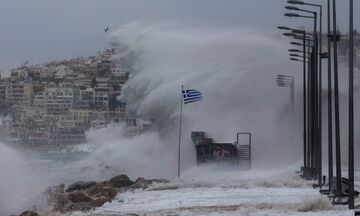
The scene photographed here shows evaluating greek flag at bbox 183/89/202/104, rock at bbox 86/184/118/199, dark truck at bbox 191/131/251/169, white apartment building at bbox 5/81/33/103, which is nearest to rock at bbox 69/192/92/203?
rock at bbox 86/184/118/199

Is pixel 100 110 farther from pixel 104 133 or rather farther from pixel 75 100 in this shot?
pixel 104 133

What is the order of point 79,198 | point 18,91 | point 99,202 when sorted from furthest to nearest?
1. point 18,91
2. point 79,198
3. point 99,202

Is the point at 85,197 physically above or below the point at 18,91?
below

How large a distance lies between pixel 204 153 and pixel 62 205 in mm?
16571

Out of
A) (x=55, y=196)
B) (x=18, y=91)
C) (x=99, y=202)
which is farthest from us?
(x=18, y=91)

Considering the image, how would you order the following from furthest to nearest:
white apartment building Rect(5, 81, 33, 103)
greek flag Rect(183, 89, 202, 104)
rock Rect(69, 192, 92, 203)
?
white apartment building Rect(5, 81, 33, 103) → greek flag Rect(183, 89, 202, 104) → rock Rect(69, 192, 92, 203)

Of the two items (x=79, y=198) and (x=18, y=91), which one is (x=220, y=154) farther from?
(x=18, y=91)

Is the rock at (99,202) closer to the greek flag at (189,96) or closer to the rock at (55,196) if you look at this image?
the rock at (55,196)

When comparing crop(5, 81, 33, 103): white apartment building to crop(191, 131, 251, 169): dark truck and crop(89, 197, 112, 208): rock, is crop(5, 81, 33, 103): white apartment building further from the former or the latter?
crop(89, 197, 112, 208): rock

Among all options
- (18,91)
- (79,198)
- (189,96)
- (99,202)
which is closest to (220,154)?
(189,96)

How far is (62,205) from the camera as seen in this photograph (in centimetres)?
2283

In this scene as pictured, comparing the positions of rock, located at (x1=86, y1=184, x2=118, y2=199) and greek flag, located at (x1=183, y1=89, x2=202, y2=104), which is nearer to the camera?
rock, located at (x1=86, y1=184, x2=118, y2=199)

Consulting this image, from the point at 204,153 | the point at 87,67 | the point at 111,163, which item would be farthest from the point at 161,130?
the point at 87,67

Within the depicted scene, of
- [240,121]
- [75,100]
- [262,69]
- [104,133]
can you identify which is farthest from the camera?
[75,100]
